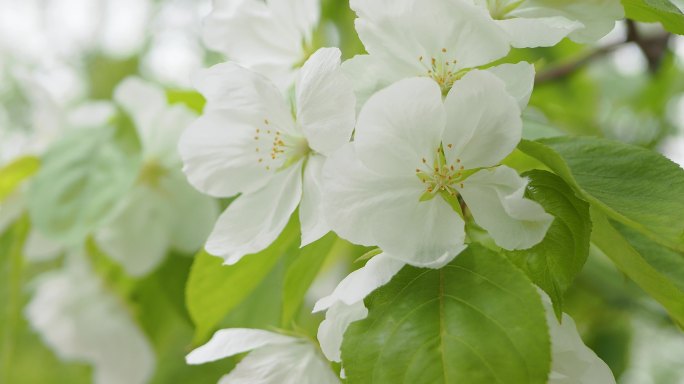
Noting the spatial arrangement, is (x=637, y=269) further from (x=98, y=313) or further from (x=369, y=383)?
(x=98, y=313)

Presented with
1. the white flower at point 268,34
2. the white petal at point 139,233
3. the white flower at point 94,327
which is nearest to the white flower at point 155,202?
the white petal at point 139,233

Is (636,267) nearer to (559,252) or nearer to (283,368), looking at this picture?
(559,252)

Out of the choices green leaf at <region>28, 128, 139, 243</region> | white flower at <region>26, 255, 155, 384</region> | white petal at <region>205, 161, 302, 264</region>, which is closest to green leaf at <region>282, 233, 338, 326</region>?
white petal at <region>205, 161, 302, 264</region>

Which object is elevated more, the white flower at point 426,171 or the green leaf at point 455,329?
the white flower at point 426,171

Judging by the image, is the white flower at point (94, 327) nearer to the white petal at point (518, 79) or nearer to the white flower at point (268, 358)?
the white flower at point (268, 358)

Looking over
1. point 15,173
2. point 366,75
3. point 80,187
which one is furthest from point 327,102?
point 15,173

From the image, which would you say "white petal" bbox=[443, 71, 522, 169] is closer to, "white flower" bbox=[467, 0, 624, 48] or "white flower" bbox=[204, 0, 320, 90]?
"white flower" bbox=[467, 0, 624, 48]

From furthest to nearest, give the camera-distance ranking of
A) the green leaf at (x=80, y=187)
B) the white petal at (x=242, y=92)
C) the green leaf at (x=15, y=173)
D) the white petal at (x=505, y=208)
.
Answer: the green leaf at (x=15, y=173), the green leaf at (x=80, y=187), the white petal at (x=242, y=92), the white petal at (x=505, y=208)
